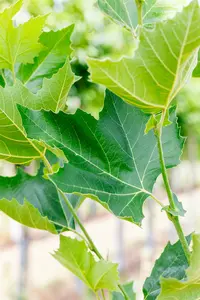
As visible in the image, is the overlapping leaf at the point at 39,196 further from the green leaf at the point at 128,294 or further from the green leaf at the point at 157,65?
the green leaf at the point at 157,65

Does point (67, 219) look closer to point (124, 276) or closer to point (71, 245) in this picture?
point (71, 245)

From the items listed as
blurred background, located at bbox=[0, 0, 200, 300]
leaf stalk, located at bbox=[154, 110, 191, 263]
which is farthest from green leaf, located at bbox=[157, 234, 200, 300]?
blurred background, located at bbox=[0, 0, 200, 300]

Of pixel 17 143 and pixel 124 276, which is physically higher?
pixel 17 143

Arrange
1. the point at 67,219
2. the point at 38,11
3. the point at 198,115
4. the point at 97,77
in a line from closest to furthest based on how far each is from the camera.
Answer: the point at 97,77
the point at 67,219
the point at 38,11
the point at 198,115

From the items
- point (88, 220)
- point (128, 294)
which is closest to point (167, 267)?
point (128, 294)

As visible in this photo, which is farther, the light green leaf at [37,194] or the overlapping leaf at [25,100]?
the light green leaf at [37,194]

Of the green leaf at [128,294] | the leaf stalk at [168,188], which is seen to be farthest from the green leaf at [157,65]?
the green leaf at [128,294]

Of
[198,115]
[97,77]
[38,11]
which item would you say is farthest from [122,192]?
[198,115]
